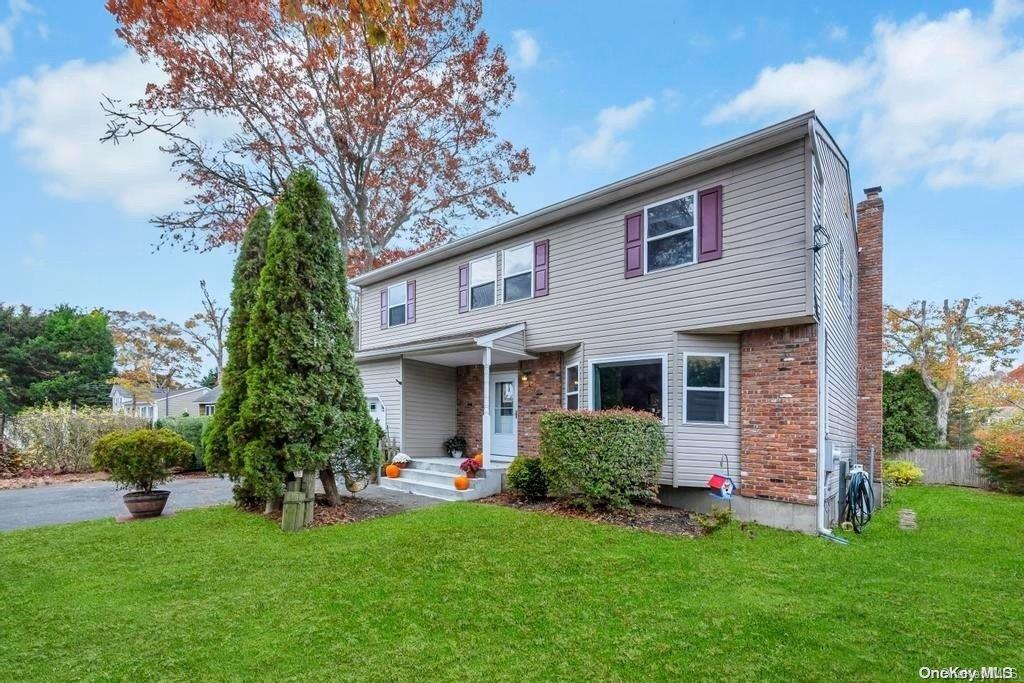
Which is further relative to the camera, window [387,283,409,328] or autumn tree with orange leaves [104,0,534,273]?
autumn tree with orange leaves [104,0,534,273]

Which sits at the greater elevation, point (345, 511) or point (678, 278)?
point (678, 278)

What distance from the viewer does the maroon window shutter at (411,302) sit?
1424 centimetres

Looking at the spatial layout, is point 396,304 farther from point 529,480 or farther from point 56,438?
point 56,438

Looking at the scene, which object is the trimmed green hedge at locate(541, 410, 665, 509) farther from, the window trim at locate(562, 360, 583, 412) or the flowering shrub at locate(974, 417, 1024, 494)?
the flowering shrub at locate(974, 417, 1024, 494)

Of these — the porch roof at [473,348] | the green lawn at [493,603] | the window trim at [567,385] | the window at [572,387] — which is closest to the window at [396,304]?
the porch roof at [473,348]

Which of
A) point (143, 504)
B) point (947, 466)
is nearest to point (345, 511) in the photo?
point (143, 504)

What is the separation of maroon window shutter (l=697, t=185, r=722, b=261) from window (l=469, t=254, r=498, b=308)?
4.92 meters

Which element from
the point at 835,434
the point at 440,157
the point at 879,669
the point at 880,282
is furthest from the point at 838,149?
the point at 440,157

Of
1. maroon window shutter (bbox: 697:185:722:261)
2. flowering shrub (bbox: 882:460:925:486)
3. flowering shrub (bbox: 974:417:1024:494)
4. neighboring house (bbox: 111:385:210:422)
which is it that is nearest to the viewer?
maroon window shutter (bbox: 697:185:722:261)

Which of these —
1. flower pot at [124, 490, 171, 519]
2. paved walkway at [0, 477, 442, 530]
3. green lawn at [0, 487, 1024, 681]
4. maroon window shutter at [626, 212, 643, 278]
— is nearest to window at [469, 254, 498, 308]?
maroon window shutter at [626, 212, 643, 278]

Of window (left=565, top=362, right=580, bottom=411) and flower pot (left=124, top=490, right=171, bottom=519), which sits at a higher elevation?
window (left=565, top=362, right=580, bottom=411)

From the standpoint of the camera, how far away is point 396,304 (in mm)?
14922

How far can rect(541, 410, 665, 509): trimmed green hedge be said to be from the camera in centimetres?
787

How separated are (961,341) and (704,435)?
65.1 ft
